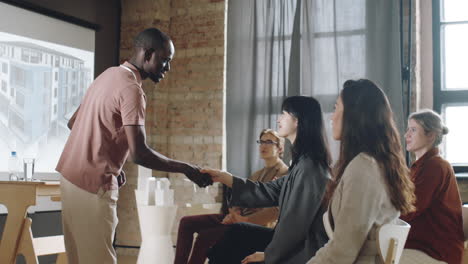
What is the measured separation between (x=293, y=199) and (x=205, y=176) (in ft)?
2.10

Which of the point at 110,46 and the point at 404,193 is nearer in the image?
the point at 404,193

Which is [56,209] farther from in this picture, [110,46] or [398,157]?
[398,157]

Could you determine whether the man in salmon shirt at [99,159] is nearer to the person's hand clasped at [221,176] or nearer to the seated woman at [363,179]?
the person's hand clasped at [221,176]

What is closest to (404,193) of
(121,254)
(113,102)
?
(113,102)

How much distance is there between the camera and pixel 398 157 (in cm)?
172

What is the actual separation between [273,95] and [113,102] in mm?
3407

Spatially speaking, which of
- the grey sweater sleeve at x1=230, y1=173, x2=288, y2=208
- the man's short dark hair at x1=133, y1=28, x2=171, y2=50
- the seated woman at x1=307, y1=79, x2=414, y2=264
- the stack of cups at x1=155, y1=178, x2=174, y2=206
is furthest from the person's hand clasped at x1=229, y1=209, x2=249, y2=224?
the seated woman at x1=307, y1=79, x2=414, y2=264

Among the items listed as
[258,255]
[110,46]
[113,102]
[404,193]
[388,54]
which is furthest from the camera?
[110,46]

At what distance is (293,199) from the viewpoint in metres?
2.30

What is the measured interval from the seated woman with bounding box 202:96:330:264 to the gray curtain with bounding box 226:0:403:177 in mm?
2478

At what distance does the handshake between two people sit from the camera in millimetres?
2736

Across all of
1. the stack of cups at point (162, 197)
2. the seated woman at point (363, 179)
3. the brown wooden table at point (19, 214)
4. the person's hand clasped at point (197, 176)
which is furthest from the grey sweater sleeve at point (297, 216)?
the brown wooden table at point (19, 214)

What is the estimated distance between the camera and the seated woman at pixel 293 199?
88.9 inches

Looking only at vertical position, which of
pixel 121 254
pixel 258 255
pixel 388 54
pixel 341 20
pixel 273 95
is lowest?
pixel 121 254
